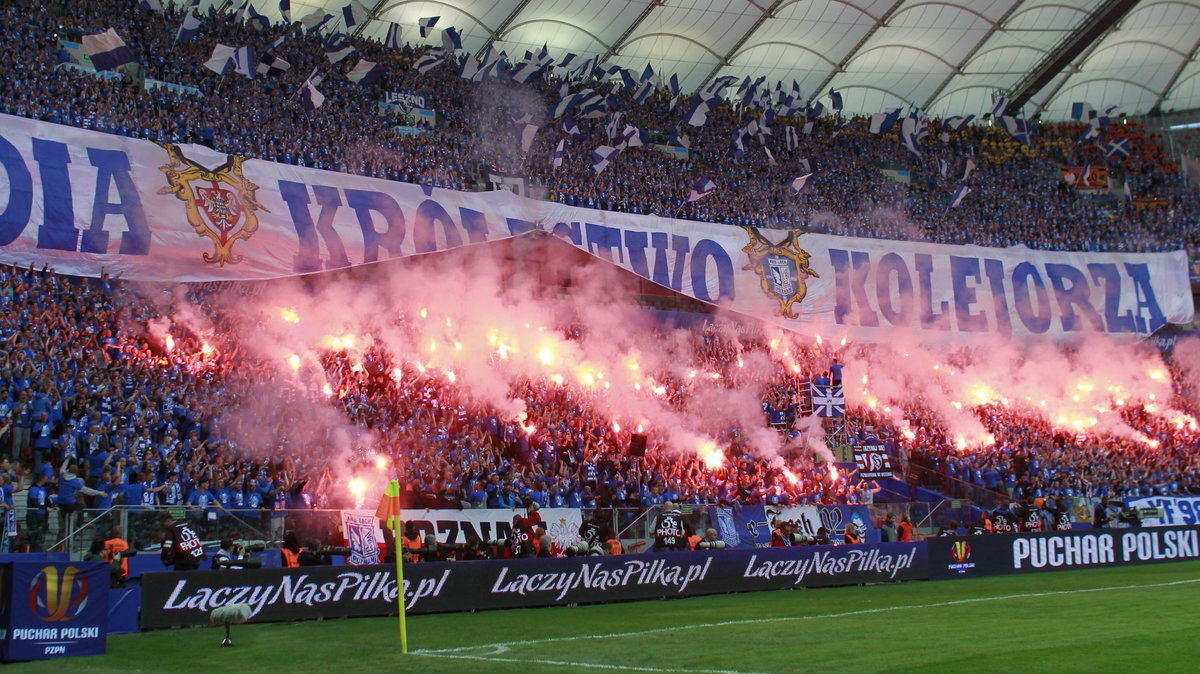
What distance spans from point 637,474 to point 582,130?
1691 cm

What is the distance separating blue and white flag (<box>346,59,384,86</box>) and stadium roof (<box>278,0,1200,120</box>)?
5.60m

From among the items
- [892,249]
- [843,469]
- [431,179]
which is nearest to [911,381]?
[892,249]

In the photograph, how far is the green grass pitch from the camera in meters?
9.07

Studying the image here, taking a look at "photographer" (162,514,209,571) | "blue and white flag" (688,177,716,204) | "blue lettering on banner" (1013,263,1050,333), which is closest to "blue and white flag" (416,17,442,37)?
"blue and white flag" (688,177,716,204)

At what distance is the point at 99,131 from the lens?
78.1 feet

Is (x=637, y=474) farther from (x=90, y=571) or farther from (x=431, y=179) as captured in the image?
(x=90, y=571)

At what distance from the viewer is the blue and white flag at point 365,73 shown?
108 ft

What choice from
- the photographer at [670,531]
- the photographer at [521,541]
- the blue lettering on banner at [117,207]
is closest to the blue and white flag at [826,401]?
the photographer at [670,531]

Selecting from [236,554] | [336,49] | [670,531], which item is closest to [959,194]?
[336,49]

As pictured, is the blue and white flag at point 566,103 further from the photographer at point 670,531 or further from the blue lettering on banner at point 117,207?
the photographer at point 670,531

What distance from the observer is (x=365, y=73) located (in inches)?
1307

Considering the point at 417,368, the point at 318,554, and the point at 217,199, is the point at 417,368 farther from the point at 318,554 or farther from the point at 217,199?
the point at 318,554

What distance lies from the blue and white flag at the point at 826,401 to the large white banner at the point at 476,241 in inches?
211

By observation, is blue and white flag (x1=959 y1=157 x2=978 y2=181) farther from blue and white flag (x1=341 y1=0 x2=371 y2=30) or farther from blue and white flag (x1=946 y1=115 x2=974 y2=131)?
blue and white flag (x1=341 y1=0 x2=371 y2=30)
